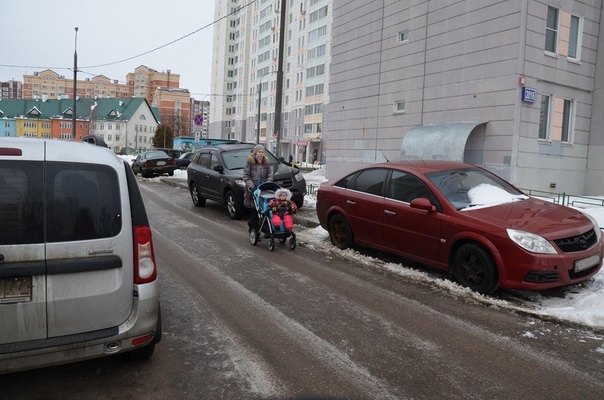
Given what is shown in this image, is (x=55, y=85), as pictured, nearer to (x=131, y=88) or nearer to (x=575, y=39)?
(x=131, y=88)

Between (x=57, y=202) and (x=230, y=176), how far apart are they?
8954 mm

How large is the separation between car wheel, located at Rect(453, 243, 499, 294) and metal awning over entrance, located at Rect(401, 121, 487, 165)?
33.8 feet

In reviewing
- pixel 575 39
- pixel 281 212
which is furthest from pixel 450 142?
pixel 281 212

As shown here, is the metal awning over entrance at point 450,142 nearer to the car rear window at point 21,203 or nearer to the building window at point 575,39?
the building window at point 575,39

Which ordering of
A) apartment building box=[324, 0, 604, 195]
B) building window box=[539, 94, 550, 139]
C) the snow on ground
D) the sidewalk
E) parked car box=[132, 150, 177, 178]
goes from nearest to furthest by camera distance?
the snow on ground
the sidewalk
apartment building box=[324, 0, 604, 195]
building window box=[539, 94, 550, 139]
parked car box=[132, 150, 177, 178]

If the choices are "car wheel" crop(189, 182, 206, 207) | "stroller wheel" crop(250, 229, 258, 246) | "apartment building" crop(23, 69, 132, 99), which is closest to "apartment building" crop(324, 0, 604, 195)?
"car wheel" crop(189, 182, 206, 207)

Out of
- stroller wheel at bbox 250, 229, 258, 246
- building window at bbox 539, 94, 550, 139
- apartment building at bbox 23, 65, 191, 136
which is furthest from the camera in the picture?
apartment building at bbox 23, 65, 191, 136

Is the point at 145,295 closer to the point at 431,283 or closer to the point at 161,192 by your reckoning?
the point at 431,283

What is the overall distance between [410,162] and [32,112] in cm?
11987

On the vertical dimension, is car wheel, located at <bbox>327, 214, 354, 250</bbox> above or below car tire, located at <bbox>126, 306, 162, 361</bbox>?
above

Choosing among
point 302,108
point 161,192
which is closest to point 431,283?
point 161,192

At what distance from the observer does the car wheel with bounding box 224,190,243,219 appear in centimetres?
1175

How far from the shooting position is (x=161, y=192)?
18.8 metres

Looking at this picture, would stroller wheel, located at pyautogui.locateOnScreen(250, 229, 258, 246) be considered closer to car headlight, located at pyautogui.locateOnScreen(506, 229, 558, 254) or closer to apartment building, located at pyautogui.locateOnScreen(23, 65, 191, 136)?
car headlight, located at pyautogui.locateOnScreen(506, 229, 558, 254)
